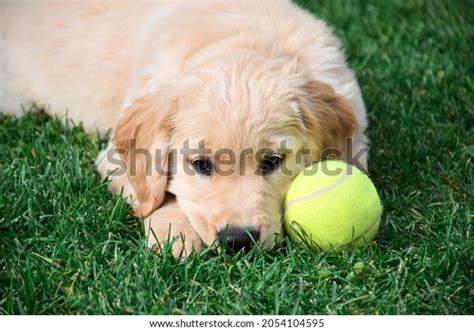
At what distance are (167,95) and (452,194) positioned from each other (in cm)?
144

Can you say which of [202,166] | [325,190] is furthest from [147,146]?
[325,190]

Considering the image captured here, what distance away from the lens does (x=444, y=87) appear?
190 inches

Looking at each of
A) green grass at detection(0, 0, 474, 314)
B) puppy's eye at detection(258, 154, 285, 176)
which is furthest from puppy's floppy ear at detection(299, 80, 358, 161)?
green grass at detection(0, 0, 474, 314)

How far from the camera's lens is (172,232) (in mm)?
3191

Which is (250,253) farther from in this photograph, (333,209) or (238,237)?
(333,209)

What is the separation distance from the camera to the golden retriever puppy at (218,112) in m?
3.10

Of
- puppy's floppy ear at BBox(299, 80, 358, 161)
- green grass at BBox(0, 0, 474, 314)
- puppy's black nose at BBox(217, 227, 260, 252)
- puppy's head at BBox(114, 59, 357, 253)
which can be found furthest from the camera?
puppy's floppy ear at BBox(299, 80, 358, 161)

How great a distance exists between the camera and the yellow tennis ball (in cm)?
303

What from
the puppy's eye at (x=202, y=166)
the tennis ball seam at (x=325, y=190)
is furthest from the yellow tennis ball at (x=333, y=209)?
the puppy's eye at (x=202, y=166)

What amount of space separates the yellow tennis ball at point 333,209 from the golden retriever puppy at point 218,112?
94mm

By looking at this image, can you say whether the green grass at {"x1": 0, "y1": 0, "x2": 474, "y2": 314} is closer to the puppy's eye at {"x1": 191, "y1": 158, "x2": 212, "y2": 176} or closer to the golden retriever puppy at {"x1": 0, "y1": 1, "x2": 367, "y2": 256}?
the golden retriever puppy at {"x1": 0, "y1": 1, "x2": 367, "y2": 256}

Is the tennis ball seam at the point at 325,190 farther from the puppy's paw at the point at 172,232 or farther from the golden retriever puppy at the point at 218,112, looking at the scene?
the puppy's paw at the point at 172,232

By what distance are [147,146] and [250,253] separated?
76cm
